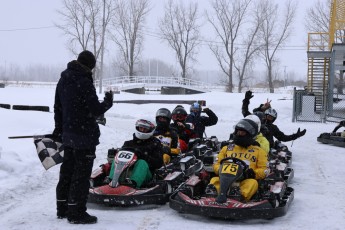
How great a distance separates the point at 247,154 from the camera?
6691mm

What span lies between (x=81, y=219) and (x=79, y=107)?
1259 mm

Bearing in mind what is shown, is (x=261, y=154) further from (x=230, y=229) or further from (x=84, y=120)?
(x=84, y=120)

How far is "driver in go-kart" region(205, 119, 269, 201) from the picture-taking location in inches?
249

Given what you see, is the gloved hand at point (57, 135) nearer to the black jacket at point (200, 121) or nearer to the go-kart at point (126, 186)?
the go-kart at point (126, 186)

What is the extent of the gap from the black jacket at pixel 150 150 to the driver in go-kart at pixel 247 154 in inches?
40.2

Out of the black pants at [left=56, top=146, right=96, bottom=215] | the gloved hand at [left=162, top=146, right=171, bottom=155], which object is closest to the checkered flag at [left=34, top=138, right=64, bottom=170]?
the black pants at [left=56, top=146, right=96, bottom=215]

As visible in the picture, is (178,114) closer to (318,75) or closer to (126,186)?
(126,186)

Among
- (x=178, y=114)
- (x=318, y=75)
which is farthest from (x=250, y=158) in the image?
(x=318, y=75)

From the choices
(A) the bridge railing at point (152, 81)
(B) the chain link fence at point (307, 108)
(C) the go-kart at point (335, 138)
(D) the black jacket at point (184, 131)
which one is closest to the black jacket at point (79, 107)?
(D) the black jacket at point (184, 131)

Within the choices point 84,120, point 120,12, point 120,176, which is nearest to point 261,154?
point 120,176

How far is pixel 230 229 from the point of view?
554 cm

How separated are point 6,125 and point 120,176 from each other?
665 cm

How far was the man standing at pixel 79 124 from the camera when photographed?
5.55 m

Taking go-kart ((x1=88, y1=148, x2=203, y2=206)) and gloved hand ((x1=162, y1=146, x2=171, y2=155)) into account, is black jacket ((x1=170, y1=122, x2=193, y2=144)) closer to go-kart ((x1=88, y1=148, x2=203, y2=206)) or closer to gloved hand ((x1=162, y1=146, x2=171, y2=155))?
gloved hand ((x1=162, y1=146, x2=171, y2=155))
